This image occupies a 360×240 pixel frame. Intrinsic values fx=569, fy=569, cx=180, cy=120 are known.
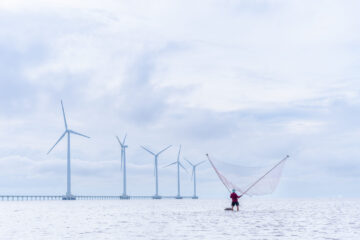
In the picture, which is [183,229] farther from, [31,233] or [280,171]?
[280,171]

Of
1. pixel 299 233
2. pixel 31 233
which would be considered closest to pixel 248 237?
pixel 299 233

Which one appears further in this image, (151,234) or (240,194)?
(240,194)

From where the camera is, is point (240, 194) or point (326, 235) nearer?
point (326, 235)

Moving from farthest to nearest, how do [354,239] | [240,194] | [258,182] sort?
[240,194]
[258,182]
[354,239]

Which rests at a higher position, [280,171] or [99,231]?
[280,171]

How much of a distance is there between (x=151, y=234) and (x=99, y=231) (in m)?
8.11

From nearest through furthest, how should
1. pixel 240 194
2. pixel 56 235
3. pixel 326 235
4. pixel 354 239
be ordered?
pixel 354 239 → pixel 326 235 → pixel 56 235 → pixel 240 194

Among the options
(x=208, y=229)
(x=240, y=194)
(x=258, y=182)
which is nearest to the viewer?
(x=208, y=229)

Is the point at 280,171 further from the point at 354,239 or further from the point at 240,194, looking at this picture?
the point at 354,239

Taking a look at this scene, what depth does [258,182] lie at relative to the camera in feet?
303

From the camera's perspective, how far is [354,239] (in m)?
48.7

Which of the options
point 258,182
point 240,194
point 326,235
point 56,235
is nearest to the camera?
point 326,235

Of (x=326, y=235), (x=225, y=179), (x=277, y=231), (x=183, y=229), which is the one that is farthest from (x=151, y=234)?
(x=225, y=179)

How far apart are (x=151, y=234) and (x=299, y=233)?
14.1 m
